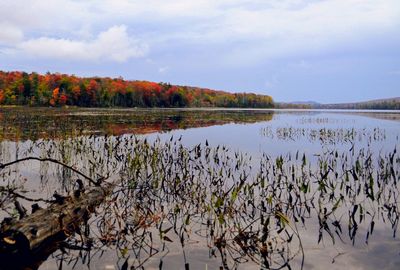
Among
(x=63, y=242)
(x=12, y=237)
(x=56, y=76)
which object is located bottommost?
(x=63, y=242)

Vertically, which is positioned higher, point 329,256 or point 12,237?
point 12,237

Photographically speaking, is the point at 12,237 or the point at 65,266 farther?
the point at 65,266

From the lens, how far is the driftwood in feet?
15.4

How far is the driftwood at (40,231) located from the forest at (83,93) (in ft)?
318

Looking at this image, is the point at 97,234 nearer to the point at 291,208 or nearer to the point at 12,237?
the point at 12,237

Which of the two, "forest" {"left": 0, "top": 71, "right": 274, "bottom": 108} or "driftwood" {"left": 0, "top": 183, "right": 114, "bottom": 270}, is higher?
"forest" {"left": 0, "top": 71, "right": 274, "bottom": 108}

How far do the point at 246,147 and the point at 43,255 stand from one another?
51.2 feet

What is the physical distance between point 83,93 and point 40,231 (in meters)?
104

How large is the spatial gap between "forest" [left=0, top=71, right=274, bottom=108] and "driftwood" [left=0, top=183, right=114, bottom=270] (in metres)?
97.0

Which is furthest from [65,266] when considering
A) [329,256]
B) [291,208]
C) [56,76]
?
[56,76]

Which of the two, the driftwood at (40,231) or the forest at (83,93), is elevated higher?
the forest at (83,93)

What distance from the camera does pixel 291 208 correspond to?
8305 millimetres

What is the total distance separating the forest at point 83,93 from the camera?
315ft

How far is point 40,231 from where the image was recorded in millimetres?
5219
